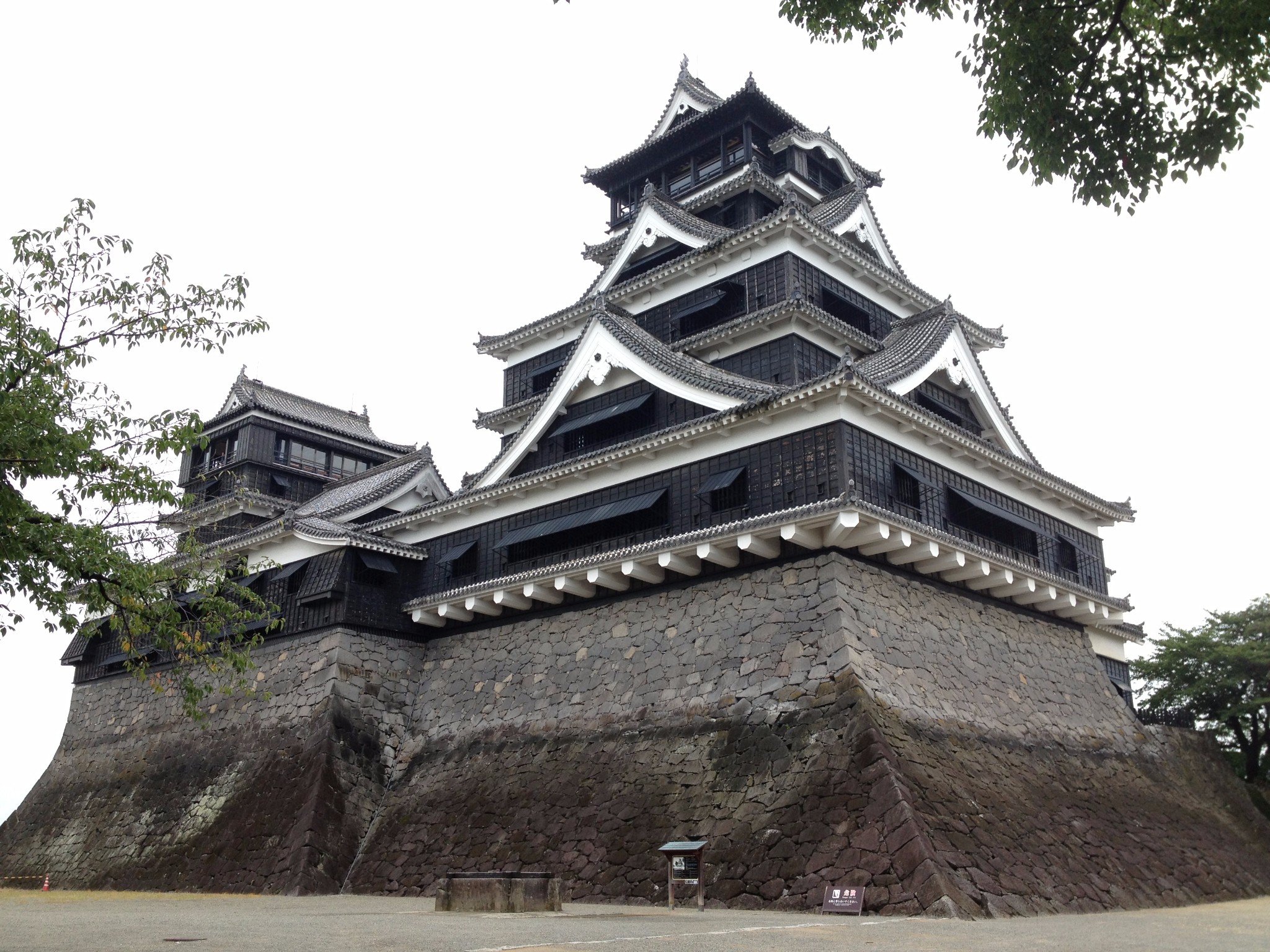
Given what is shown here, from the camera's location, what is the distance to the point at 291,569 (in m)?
24.7

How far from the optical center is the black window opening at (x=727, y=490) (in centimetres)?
1950

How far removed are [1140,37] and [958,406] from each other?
14.5m

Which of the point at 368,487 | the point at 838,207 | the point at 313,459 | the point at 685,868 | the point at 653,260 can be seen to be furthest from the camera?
the point at 313,459

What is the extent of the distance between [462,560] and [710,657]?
7528 millimetres

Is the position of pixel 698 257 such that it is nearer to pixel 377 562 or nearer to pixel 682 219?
pixel 682 219

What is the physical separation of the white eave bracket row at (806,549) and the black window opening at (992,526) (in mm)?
897

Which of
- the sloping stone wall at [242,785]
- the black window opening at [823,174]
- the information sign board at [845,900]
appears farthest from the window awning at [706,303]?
the information sign board at [845,900]

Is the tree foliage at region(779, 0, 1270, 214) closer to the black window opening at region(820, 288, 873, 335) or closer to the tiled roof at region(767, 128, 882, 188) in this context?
the black window opening at region(820, 288, 873, 335)

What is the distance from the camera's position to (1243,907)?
16.3 m

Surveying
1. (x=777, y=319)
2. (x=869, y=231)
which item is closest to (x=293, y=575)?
(x=777, y=319)

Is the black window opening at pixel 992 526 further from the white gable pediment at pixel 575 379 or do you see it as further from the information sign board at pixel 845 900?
the information sign board at pixel 845 900

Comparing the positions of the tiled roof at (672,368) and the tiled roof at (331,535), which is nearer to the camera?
the tiled roof at (672,368)

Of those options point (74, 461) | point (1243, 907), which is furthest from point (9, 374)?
point (1243, 907)

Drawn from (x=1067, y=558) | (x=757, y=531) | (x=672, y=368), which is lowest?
(x=757, y=531)
